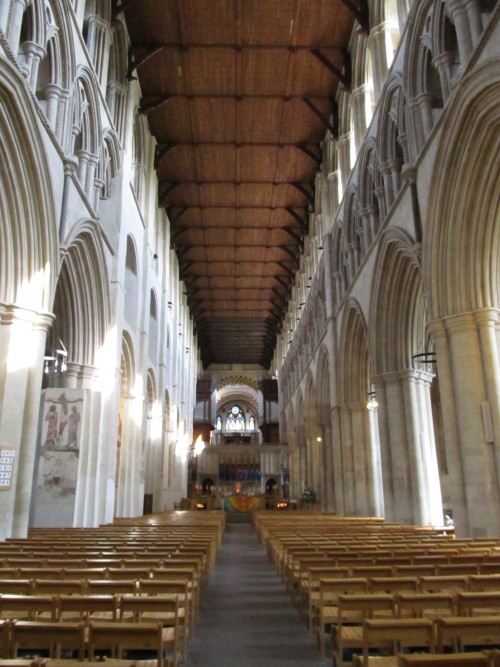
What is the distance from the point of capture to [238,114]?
1823 centimetres

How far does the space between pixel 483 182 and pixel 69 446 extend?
8.54m

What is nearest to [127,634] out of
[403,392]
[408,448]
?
[408,448]

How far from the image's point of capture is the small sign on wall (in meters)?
7.89

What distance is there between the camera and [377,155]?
1330cm

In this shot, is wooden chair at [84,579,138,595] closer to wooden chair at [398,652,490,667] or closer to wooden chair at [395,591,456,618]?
wooden chair at [395,591,456,618]

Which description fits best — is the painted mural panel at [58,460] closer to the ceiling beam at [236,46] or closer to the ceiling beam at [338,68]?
the ceiling beam at [236,46]

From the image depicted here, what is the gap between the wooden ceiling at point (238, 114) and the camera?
587 inches

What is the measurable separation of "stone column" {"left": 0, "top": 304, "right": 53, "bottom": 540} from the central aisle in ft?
10.1

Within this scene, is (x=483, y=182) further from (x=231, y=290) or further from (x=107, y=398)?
(x=231, y=290)

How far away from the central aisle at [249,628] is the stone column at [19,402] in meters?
3.09

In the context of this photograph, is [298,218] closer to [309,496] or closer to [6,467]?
[309,496]

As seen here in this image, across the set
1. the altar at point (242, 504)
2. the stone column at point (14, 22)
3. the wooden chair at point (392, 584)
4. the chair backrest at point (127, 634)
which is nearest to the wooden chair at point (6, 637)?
the chair backrest at point (127, 634)

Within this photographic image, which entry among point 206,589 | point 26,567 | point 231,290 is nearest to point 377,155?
point 206,589

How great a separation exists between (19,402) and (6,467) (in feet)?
3.21
